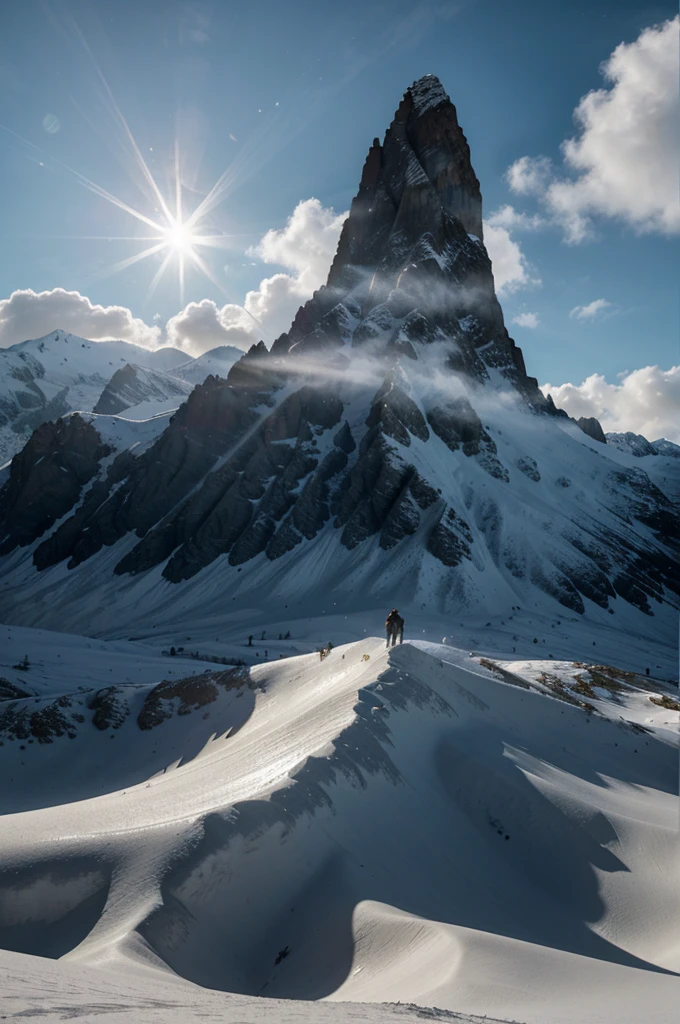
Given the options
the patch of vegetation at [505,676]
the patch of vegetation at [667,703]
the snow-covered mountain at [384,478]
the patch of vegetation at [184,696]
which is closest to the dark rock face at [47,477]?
the snow-covered mountain at [384,478]

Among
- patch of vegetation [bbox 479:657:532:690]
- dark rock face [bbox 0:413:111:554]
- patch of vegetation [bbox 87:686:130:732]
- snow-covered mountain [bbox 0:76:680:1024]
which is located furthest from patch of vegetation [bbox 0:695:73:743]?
dark rock face [bbox 0:413:111:554]

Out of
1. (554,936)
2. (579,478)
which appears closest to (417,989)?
(554,936)

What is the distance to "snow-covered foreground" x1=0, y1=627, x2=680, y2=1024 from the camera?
7.63 m

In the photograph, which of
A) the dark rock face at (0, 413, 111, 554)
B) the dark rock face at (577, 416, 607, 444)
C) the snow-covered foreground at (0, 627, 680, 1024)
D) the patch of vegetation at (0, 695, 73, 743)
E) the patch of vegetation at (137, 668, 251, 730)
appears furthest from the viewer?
the dark rock face at (577, 416, 607, 444)

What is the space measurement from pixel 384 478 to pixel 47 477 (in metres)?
83.7

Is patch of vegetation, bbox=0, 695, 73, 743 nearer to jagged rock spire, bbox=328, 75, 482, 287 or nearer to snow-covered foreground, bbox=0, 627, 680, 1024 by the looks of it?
snow-covered foreground, bbox=0, 627, 680, 1024

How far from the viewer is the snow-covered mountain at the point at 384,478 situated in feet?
313

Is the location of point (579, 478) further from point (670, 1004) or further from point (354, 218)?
point (670, 1004)

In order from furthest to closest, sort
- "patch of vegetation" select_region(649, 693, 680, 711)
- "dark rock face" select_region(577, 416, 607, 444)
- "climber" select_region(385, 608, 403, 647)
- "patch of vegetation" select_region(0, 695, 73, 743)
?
1. "dark rock face" select_region(577, 416, 607, 444)
2. "patch of vegetation" select_region(649, 693, 680, 711)
3. "patch of vegetation" select_region(0, 695, 73, 743)
4. "climber" select_region(385, 608, 403, 647)

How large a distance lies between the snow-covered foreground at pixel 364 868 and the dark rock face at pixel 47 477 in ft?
411

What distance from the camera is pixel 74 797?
2200 centimetres

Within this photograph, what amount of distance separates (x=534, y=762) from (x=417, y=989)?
39.2ft

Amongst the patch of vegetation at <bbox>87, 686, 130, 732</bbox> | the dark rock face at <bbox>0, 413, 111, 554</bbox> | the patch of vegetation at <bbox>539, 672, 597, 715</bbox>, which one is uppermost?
the dark rock face at <bbox>0, 413, 111, 554</bbox>

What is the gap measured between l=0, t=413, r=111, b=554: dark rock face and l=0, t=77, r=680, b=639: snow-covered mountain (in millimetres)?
540
